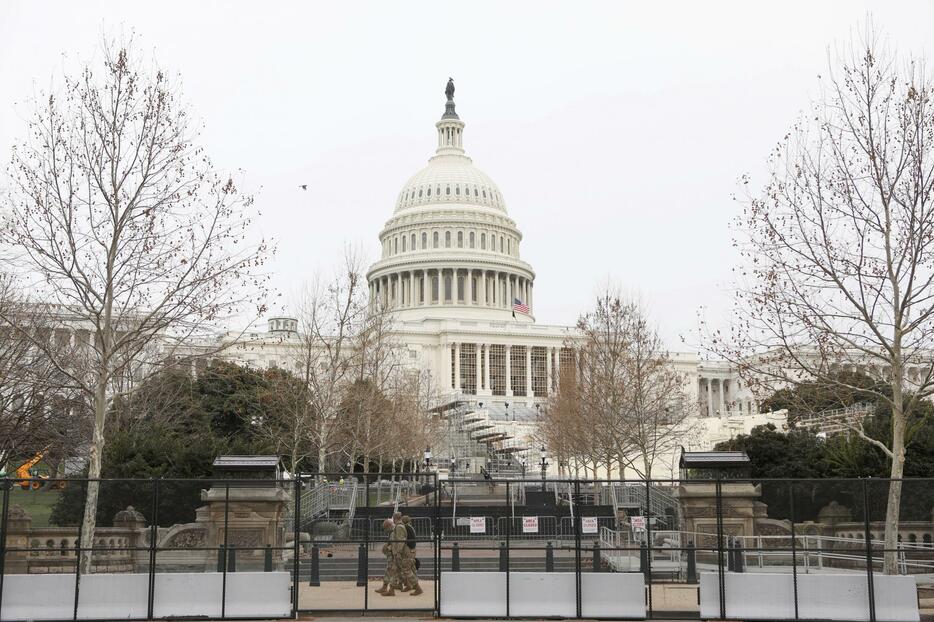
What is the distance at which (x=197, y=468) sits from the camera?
122 ft

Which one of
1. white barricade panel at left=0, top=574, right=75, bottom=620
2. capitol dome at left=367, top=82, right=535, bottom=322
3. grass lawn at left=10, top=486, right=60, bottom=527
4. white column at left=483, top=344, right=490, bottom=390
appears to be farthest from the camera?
capitol dome at left=367, top=82, right=535, bottom=322

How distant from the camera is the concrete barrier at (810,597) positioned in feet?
64.6

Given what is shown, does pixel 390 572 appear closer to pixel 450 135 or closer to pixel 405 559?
pixel 405 559

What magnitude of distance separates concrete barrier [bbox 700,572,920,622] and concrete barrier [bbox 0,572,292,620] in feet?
25.9

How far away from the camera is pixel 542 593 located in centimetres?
2041

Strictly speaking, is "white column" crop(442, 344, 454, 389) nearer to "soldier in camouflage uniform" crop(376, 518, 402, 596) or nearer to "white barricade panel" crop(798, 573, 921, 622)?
"soldier in camouflage uniform" crop(376, 518, 402, 596)

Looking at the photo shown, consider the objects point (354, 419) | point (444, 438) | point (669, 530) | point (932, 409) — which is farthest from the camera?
point (444, 438)

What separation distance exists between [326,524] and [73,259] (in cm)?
848

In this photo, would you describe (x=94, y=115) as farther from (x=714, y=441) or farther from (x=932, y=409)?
(x=714, y=441)

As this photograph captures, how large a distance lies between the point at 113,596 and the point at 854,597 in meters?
13.3

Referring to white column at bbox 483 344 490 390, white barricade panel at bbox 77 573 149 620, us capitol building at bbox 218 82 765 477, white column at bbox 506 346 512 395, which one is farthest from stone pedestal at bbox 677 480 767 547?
white column at bbox 506 346 512 395

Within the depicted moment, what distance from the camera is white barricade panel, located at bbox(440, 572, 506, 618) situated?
66.8 ft

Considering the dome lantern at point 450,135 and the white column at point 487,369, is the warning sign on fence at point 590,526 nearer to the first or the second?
the white column at point 487,369

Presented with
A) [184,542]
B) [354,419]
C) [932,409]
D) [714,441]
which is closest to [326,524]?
[184,542]
